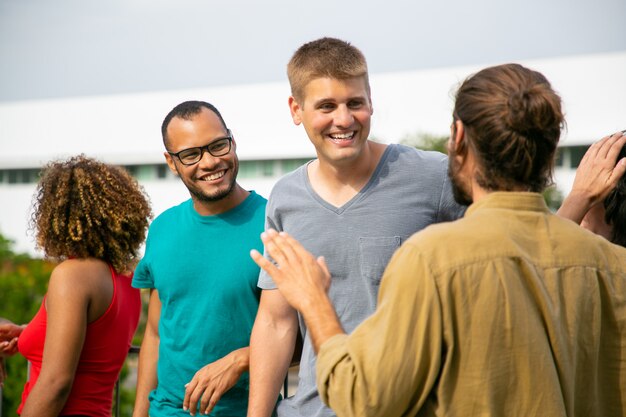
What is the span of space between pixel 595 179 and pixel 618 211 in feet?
0.50

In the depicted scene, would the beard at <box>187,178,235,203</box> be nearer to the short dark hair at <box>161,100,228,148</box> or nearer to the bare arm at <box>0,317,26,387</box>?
the short dark hair at <box>161,100,228,148</box>

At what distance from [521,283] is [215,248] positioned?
1.84 metres

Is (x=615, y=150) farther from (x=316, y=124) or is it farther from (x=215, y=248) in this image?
(x=215, y=248)

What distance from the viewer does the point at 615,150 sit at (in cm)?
293

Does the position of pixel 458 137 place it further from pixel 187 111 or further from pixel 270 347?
pixel 187 111

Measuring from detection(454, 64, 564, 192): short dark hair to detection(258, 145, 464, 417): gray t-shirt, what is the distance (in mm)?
743

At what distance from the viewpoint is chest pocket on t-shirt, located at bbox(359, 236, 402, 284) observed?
2.95 metres

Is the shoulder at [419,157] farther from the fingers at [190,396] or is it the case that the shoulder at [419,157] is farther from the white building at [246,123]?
the white building at [246,123]

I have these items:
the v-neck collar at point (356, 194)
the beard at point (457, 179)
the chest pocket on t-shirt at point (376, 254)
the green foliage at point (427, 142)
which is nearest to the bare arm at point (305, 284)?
the beard at point (457, 179)

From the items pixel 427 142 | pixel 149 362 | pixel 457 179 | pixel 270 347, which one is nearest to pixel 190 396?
pixel 270 347

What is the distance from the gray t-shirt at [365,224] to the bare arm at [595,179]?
384 millimetres

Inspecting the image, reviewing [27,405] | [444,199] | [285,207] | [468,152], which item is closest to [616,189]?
[444,199]

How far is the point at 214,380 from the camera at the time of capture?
11.1 ft

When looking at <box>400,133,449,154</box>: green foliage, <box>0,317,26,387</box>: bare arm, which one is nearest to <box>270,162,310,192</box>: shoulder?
<box>0,317,26,387</box>: bare arm
